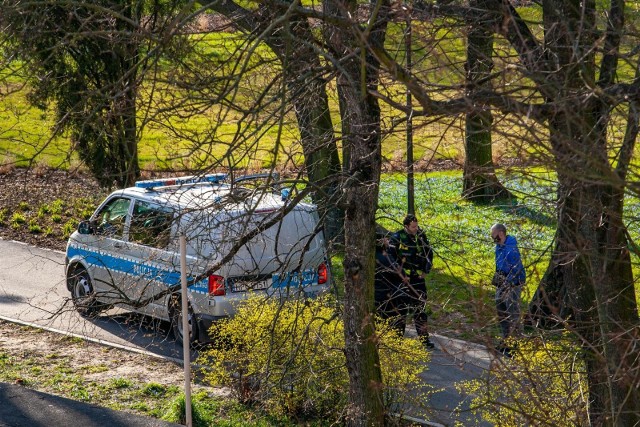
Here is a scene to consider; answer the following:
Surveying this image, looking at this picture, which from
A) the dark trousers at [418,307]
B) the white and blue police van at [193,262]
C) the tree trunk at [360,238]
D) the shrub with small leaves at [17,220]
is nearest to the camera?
the dark trousers at [418,307]

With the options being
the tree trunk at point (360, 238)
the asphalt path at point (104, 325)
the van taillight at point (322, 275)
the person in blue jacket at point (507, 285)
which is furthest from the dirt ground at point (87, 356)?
the person in blue jacket at point (507, 285)

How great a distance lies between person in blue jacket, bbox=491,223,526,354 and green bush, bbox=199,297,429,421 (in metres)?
1.04

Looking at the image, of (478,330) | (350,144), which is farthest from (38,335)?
(478,330)

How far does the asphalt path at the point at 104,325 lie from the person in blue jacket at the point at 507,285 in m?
0.84

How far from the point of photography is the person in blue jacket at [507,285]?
675cm

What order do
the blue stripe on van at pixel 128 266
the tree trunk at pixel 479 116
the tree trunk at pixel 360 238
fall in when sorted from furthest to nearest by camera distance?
the blue stripe on van at pixel 128 266
the tree trunk at pixel 360 238
the tree trunk at pixel 479 116

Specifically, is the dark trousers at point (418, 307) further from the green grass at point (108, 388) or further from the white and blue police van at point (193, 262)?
the green grass at point (108, 388)

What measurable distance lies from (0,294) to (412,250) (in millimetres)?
7123

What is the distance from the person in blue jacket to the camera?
22.1ft

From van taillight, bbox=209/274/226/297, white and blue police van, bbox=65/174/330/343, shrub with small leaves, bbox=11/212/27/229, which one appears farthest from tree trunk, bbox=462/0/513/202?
shrub with small leaves, bbox=11/212/27/229

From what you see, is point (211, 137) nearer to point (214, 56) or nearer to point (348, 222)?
point (348, 222)

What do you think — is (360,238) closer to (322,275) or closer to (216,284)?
(216,284)

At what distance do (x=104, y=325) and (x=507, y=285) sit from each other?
806cm

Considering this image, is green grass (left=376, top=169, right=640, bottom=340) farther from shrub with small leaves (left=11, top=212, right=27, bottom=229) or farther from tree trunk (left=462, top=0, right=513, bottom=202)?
shrub with small leaves (left=11, top=212, right=27, bottom=229)
